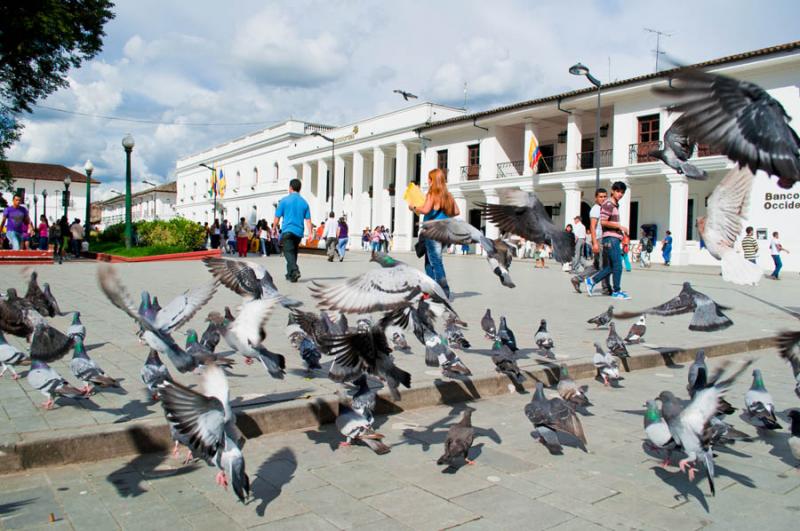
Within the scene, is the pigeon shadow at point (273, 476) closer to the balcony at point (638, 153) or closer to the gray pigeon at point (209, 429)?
the gray pigeon at point (209, 429)

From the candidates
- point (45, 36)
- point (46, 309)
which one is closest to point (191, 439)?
point (46, 309)

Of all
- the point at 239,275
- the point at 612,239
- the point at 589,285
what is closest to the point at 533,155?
the point at 589,285

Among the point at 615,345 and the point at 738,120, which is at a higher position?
the point at 738,120

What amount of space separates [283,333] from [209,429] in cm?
435

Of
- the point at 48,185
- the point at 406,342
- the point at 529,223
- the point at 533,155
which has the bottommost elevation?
the point at 406,342

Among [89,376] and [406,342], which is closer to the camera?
[89,376]

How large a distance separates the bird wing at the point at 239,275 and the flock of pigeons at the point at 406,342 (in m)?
0.01

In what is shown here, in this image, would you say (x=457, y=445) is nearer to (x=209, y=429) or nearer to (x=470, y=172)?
(x=209, y=429)

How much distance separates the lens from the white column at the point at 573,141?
114ft

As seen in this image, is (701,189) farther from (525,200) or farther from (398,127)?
(525,200)

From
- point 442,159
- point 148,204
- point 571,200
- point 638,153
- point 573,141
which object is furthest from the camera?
point 148,204

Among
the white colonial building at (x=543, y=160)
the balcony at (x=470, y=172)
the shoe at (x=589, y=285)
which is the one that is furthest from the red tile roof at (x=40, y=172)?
the shoe at (x=589, y=285)

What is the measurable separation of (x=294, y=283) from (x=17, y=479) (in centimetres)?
949

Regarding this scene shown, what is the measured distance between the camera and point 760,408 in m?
4.26
